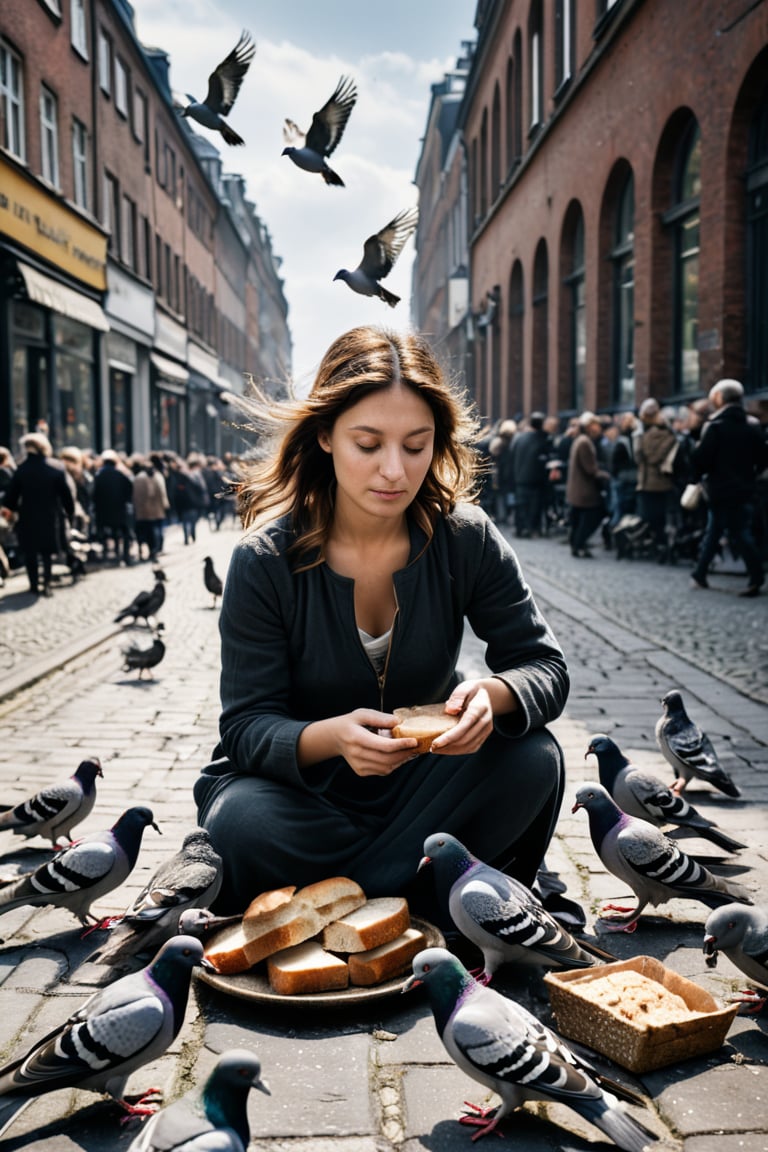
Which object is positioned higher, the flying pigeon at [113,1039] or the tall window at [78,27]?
the tall window at [78,27]

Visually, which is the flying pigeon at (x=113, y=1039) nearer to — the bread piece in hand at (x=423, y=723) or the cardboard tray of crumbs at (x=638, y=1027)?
the bread piece in hand at (x=423, y=723)

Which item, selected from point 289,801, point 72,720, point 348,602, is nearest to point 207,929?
point 289,801

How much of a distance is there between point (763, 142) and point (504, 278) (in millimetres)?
19422

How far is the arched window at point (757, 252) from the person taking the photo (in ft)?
47.1

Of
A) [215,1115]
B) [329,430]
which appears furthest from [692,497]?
[215,1115]

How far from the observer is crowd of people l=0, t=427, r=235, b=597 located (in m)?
14.5

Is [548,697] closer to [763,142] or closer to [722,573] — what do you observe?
[722,573]

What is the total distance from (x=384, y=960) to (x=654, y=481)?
13.2m

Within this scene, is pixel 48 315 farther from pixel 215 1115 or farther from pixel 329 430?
pixel 215 1115

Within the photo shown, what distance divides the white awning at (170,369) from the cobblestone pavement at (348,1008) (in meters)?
28.3

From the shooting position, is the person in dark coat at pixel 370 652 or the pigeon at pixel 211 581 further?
the pigeon at pixel 211 581

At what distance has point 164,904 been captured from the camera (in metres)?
3.31

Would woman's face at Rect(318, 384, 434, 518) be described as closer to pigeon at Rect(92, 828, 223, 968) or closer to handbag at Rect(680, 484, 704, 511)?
pigeon at Rect(92, 828, 223, 968)

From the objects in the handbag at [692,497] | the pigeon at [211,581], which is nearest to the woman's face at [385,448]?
the pigeon at [211,581]
